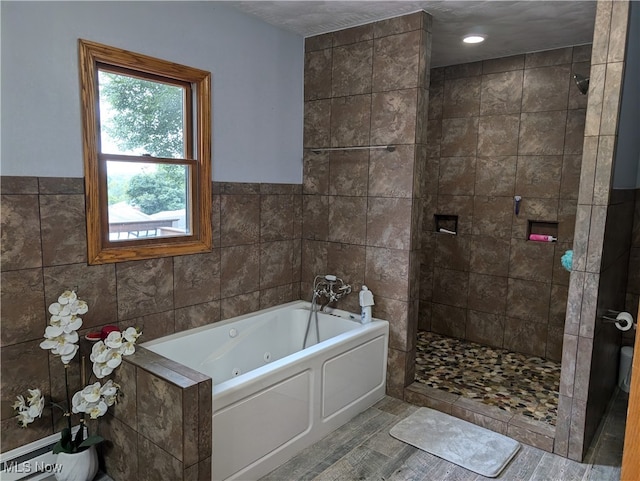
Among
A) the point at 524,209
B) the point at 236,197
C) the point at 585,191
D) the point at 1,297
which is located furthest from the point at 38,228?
the point at 524,209

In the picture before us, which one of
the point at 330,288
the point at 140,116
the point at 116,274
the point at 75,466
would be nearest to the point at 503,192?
the point at 330,288

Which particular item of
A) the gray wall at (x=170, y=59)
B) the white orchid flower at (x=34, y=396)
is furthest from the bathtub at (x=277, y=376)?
the gray wall at (x=170, y=59)

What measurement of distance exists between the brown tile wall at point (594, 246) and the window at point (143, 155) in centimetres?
219

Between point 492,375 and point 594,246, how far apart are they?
1.52 metres

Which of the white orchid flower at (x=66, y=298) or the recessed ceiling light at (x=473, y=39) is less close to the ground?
the recessed ceiling light at (x=473, y=39)

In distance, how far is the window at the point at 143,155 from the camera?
2311mm

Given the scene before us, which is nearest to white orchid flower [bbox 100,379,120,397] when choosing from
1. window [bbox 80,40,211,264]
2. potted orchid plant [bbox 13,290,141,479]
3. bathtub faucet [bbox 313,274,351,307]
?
potted orchid plant [bbox 13,290,141,479]

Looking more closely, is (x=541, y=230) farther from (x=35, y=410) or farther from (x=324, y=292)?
(x=35, y=410)

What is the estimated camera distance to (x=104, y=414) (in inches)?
87.4

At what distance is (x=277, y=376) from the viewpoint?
229 centimetres

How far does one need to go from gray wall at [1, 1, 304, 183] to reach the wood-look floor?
1827 mm

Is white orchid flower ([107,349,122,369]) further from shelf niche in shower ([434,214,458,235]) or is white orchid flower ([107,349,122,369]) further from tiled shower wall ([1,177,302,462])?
shelf niche in shower ([434,214,458,235])

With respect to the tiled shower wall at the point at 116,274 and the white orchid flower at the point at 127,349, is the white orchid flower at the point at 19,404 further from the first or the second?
the white orchid flower at the point at 127,349

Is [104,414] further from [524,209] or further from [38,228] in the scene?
[524,209]
